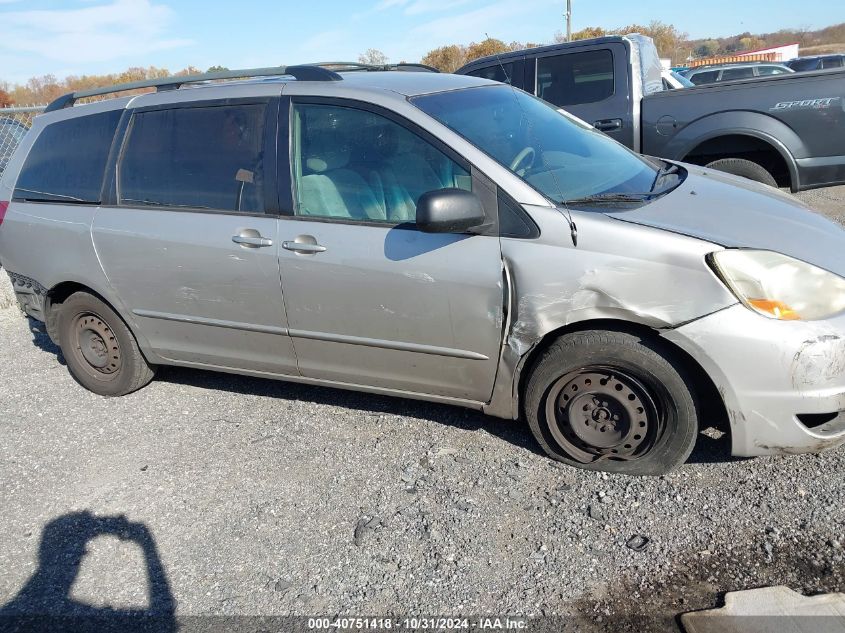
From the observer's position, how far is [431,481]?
337 centimetres

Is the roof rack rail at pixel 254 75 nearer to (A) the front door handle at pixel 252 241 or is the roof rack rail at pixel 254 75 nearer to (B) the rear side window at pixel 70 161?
(B) the rear side window at pixel 70 161

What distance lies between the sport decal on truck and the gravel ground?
13.3ft

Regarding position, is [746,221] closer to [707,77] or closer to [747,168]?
[747,168]

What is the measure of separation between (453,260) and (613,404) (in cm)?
97

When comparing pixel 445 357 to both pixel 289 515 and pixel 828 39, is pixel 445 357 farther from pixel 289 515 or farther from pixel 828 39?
pixel 828 39

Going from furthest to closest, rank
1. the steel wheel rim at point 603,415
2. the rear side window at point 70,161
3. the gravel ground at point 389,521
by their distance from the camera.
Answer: the rear side window at point 70,161, the steel wheel rim at point 603,415, the gravel ground at point 389,521

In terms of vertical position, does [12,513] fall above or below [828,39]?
below

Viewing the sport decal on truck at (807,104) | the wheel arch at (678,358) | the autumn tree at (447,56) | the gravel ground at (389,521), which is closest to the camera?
the gravel ground at (389,521)

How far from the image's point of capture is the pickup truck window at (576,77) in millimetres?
7367

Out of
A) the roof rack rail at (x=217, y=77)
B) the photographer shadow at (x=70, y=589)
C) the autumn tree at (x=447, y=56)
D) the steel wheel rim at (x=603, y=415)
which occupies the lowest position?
the photographer shadow at (x=70, y=589)

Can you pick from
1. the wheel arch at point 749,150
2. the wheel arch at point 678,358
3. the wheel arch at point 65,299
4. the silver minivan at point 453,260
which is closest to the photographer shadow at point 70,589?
the silver minivan at point 453,260

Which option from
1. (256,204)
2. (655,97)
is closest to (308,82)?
(256,204)

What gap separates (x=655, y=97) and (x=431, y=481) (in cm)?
515

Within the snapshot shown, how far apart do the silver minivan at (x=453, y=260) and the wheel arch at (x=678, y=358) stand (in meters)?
0.01
